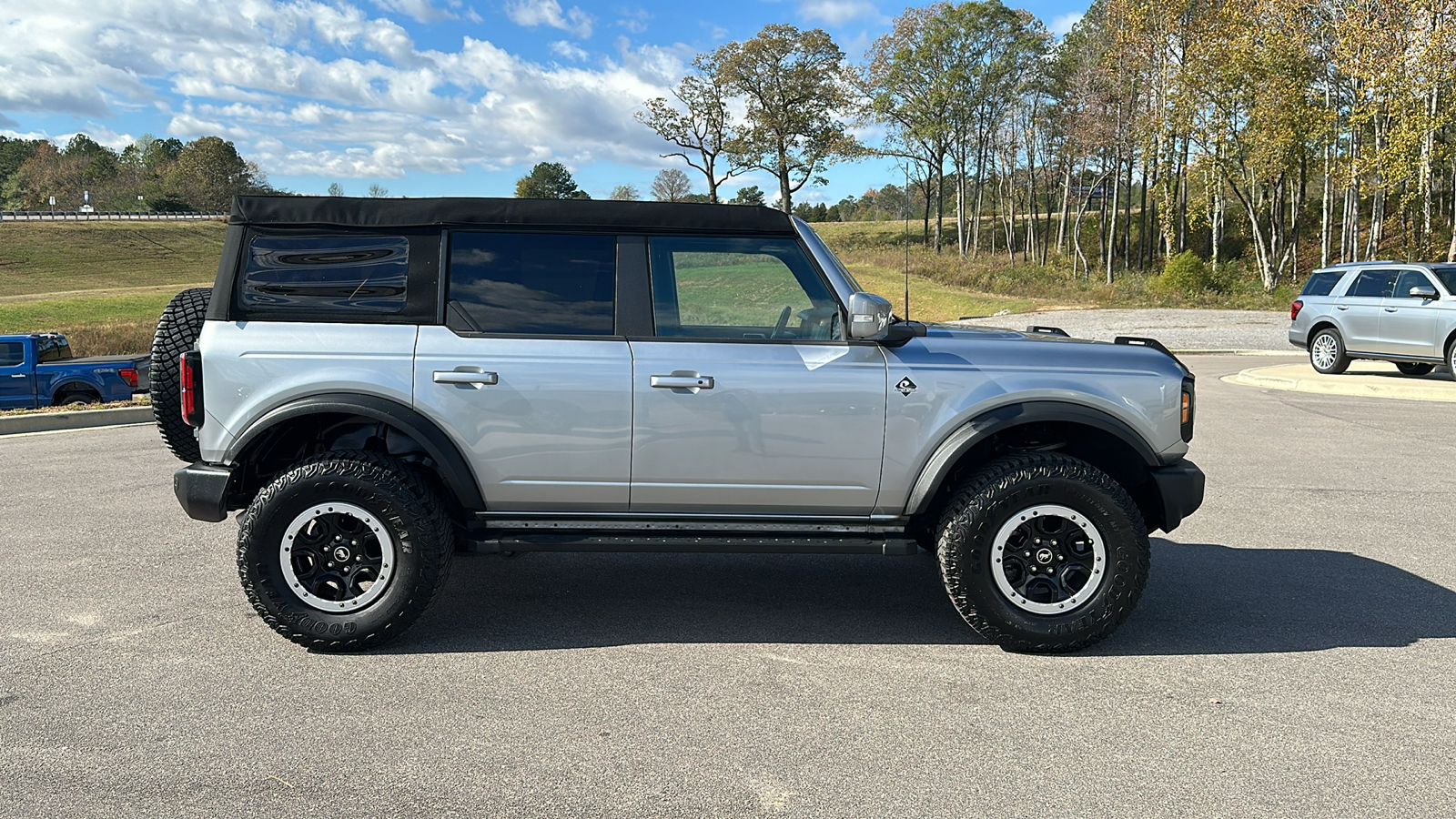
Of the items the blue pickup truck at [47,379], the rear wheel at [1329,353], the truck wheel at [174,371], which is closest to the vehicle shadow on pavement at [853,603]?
the truck wheel at [174,371]

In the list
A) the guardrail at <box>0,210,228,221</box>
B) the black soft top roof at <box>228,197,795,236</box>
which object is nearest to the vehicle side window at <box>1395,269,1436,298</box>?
the black soft top roof at <box>228,197,795,236</box>

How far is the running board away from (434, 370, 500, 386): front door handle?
2.31 ft

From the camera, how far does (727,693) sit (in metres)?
4.06

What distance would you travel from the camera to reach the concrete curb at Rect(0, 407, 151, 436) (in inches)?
464

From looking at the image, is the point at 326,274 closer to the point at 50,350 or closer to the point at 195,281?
the point at 50,350

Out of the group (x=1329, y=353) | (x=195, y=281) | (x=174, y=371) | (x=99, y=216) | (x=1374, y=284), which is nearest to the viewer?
(x=174, y=371)

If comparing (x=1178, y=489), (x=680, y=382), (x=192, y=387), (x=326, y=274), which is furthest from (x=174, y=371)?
(x=1178, y=489)

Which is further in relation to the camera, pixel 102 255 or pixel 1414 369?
pixel 102 255

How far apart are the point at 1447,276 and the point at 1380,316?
3.28 feet

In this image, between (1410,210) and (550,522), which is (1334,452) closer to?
(550,522)

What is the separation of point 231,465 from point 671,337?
2.06 meters

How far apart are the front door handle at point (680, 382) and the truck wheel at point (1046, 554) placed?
1252mm

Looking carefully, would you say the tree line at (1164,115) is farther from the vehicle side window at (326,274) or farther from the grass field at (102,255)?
the grass field at (102,255)

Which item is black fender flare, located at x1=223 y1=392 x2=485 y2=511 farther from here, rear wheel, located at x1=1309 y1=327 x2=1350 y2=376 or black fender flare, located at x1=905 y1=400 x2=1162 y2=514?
rear wheel, located at x1=1309 y1=327 x2=1350 y2=376
